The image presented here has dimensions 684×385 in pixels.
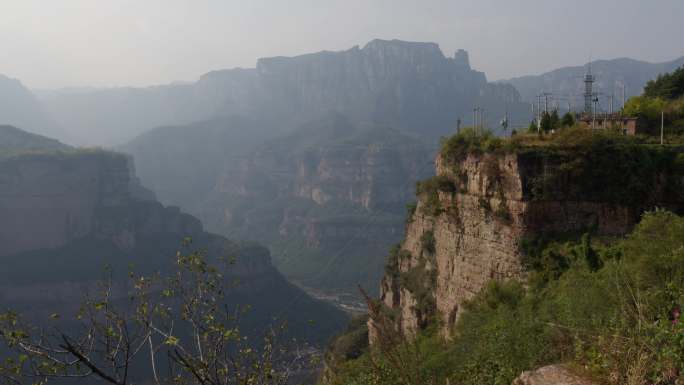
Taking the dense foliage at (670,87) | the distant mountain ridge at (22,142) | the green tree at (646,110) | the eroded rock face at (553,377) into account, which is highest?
the dense foliage at (670,87)

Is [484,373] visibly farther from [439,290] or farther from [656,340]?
[439,290]

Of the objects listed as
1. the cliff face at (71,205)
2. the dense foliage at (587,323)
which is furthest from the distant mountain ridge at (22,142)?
the dense foliage at (587,323)

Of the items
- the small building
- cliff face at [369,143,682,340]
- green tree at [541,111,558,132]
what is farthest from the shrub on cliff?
the small building

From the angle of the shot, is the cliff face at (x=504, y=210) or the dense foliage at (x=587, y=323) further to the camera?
the cliff face at (x=504, y=210)

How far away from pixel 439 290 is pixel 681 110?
13.2 meters

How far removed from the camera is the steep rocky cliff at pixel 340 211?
135750mm

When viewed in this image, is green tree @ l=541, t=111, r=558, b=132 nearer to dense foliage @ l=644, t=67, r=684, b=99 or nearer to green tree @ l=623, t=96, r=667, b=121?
green tree @ l=623, t=96, r=667, b=121

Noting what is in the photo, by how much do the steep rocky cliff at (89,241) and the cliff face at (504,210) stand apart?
197 feet

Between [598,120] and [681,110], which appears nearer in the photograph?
[681,110]

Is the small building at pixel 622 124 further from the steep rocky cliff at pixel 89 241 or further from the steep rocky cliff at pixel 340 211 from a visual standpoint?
the steep rocky cliff at pixel 340 211

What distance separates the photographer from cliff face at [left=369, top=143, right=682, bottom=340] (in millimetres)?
17609

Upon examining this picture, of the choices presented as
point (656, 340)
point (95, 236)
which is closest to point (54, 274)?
point (95, 236)

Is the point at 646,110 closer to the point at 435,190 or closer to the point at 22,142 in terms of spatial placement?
the point at 435,190

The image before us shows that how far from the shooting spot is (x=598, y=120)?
25.7 meters
